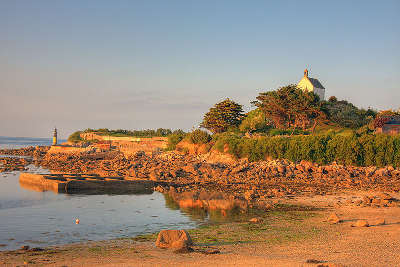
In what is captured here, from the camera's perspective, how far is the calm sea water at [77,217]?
1259 centimetres

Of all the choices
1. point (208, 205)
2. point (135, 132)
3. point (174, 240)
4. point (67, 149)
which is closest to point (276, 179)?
point (208, 205)

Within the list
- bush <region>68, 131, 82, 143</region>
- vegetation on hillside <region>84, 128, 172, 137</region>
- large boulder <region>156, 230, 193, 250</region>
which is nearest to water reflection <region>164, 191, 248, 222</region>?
large boulder <region>156, 230, 193, 250</region>

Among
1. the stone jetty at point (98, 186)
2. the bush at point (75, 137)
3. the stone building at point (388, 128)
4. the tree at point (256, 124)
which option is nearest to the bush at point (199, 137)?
the tree at point (256, 124)

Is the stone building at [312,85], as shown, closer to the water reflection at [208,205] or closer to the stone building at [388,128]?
the stone building at [388,128]

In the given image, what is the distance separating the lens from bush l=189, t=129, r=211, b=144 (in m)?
44.6

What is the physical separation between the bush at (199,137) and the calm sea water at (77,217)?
22.1 meters

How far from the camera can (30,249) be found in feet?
34.6

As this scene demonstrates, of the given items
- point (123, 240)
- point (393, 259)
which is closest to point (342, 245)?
point (393, 259)

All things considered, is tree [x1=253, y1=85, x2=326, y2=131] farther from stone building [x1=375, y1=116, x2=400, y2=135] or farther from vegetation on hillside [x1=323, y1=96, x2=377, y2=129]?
stone building [x1=375, y1=116, x2=400, y2=135]

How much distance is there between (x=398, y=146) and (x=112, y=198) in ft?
73.9

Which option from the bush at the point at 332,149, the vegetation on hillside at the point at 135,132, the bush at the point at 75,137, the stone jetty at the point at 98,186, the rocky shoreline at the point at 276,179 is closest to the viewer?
the rocky shoreline at the point at 276,179

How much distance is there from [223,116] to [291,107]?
10465 mm

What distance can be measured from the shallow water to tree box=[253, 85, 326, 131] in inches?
1198

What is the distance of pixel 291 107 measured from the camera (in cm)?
4975
